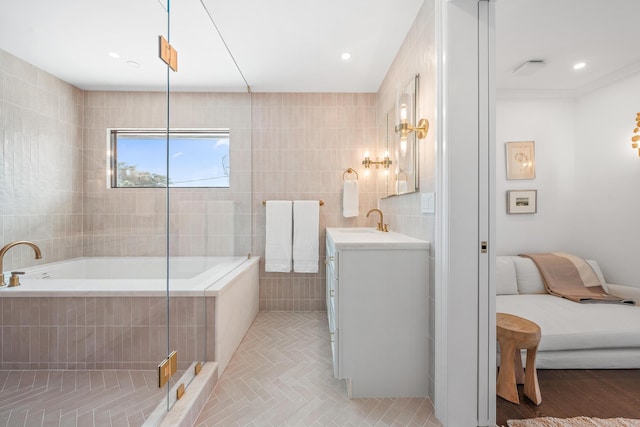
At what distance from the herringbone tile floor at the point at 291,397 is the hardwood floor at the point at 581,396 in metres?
0.50

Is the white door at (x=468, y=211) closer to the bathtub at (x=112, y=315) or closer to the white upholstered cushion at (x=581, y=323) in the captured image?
the white upholstered cushion at (x=581, y=323)

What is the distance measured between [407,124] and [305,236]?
159 cm

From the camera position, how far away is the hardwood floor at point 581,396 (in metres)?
1.41

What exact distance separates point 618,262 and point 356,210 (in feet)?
8.65

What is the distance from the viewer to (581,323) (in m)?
1.90

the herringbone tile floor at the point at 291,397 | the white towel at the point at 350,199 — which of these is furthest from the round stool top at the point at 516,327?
the white towel at the point at 350,199

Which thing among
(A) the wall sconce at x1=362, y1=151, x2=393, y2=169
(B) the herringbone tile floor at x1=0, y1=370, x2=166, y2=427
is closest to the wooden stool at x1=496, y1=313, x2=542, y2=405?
(A) the wall sconce at x1=362, y1=151, x2=393, y2=169

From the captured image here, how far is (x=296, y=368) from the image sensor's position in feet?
6.06

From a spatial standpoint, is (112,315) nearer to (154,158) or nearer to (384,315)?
(154,158)

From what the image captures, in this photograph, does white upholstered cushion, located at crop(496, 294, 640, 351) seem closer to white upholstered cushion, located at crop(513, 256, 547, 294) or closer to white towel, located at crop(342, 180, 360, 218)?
white upholstered cushion, located at crop(513, 256, 547, 294)

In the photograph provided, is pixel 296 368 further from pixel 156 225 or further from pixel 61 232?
pixel 61 232

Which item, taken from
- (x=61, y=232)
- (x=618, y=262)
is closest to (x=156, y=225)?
(x=61, y=232)

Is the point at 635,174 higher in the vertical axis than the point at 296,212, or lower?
higher

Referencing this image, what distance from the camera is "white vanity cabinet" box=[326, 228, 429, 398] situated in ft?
4.94
